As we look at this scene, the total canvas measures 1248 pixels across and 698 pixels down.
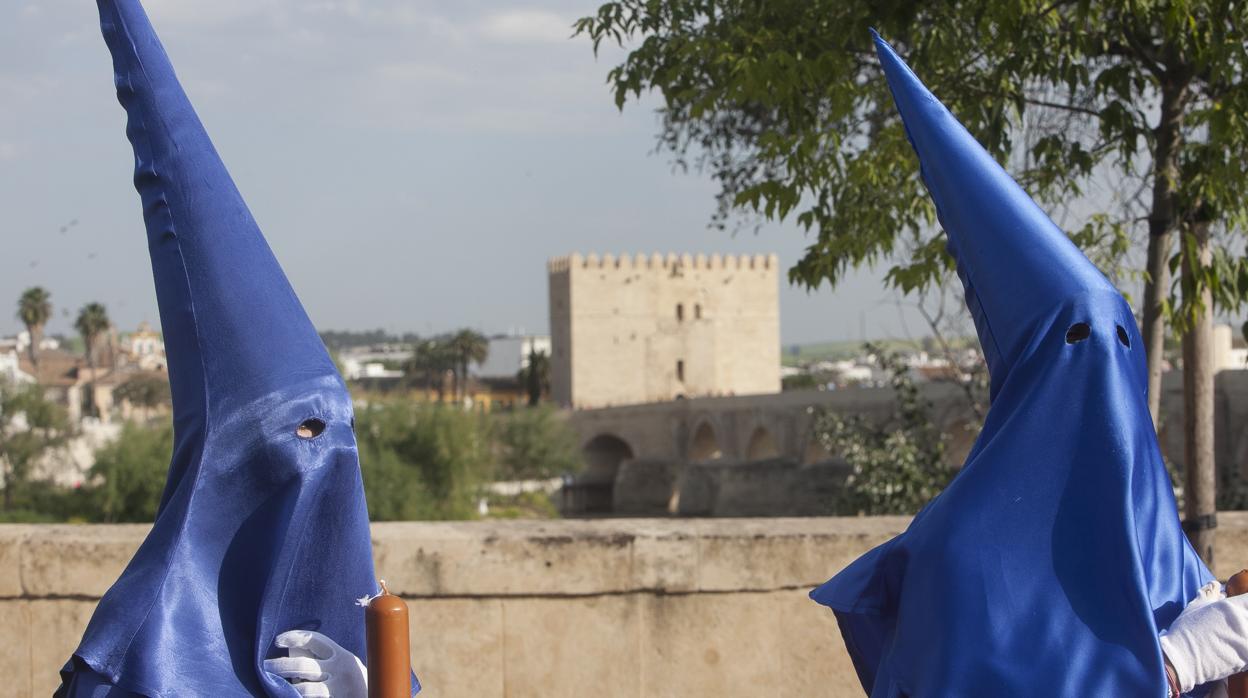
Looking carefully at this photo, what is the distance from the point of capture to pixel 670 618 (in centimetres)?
401

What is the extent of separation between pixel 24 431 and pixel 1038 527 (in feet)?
126

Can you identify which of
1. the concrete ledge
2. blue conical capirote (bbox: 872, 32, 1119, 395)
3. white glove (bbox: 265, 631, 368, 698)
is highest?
blue conical capirote (bbox: 872, 32, 1119, 395)

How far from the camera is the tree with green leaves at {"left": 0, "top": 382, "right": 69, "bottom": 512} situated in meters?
35.0

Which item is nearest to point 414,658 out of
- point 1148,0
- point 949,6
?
point 949,6

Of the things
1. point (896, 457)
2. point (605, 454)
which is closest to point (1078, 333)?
point (896, 457)

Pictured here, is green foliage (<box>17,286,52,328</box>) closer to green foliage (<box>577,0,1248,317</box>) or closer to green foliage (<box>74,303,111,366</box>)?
green foliage (<box>74,303,111,366</box>)

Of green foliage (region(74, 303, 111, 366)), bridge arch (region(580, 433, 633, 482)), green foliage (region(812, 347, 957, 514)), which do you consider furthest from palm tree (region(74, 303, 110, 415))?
green foliage (region(812, 347, 957, 514))

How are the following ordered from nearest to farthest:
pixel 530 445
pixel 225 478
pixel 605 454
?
pixel 225 478 < pixel 530 445 < pixel 605 454

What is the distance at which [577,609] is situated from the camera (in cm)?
402

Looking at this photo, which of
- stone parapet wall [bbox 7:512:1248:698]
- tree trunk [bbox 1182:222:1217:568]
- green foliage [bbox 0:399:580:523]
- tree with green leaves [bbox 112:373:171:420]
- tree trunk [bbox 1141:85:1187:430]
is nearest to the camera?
stone parapet wall [bbox 7:512:1248:698]

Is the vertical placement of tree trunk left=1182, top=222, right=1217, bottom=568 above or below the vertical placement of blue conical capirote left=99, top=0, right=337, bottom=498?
below

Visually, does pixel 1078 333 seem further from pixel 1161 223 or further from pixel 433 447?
pixel 433 447

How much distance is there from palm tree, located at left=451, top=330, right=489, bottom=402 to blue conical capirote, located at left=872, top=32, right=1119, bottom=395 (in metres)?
69.5

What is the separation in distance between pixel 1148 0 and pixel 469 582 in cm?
285
